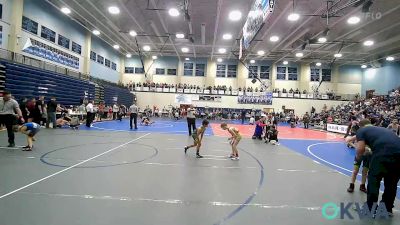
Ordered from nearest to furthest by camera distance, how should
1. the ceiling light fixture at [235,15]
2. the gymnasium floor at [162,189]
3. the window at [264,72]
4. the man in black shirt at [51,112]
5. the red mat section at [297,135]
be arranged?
the gymnasium floor at [162,189]
the man in black shirt at [51,112]
the red mat section at [297,135]
the ceiling light fixture at [235,15]
the window at [264,72]

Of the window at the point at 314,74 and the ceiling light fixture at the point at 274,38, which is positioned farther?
the window at the point at 314,74

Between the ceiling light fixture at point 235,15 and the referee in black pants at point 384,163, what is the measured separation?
17.6 metres

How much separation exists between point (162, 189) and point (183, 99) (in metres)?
34.2

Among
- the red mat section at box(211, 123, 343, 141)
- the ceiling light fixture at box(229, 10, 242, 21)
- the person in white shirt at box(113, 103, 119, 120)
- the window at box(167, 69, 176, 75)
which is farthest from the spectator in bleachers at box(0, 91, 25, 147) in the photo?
the window at box(167, 69, 176, 75)

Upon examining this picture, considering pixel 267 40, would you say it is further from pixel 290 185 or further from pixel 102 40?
pixel 290 185

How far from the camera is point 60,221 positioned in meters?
3.44

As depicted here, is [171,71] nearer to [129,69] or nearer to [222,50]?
[129,69]

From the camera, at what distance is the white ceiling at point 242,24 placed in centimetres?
1930

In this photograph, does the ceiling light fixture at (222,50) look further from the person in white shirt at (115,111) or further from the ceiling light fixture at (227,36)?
the person in white shirt at (115,111)

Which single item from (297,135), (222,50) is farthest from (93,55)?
(297,135)

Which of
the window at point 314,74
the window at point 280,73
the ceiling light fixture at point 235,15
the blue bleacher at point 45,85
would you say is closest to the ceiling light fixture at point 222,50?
the window at point 280,73

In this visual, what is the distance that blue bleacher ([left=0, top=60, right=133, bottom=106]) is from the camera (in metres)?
15.5

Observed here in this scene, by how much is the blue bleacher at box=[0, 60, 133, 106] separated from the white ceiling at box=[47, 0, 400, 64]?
18.5 feet

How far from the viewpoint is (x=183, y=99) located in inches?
1534
